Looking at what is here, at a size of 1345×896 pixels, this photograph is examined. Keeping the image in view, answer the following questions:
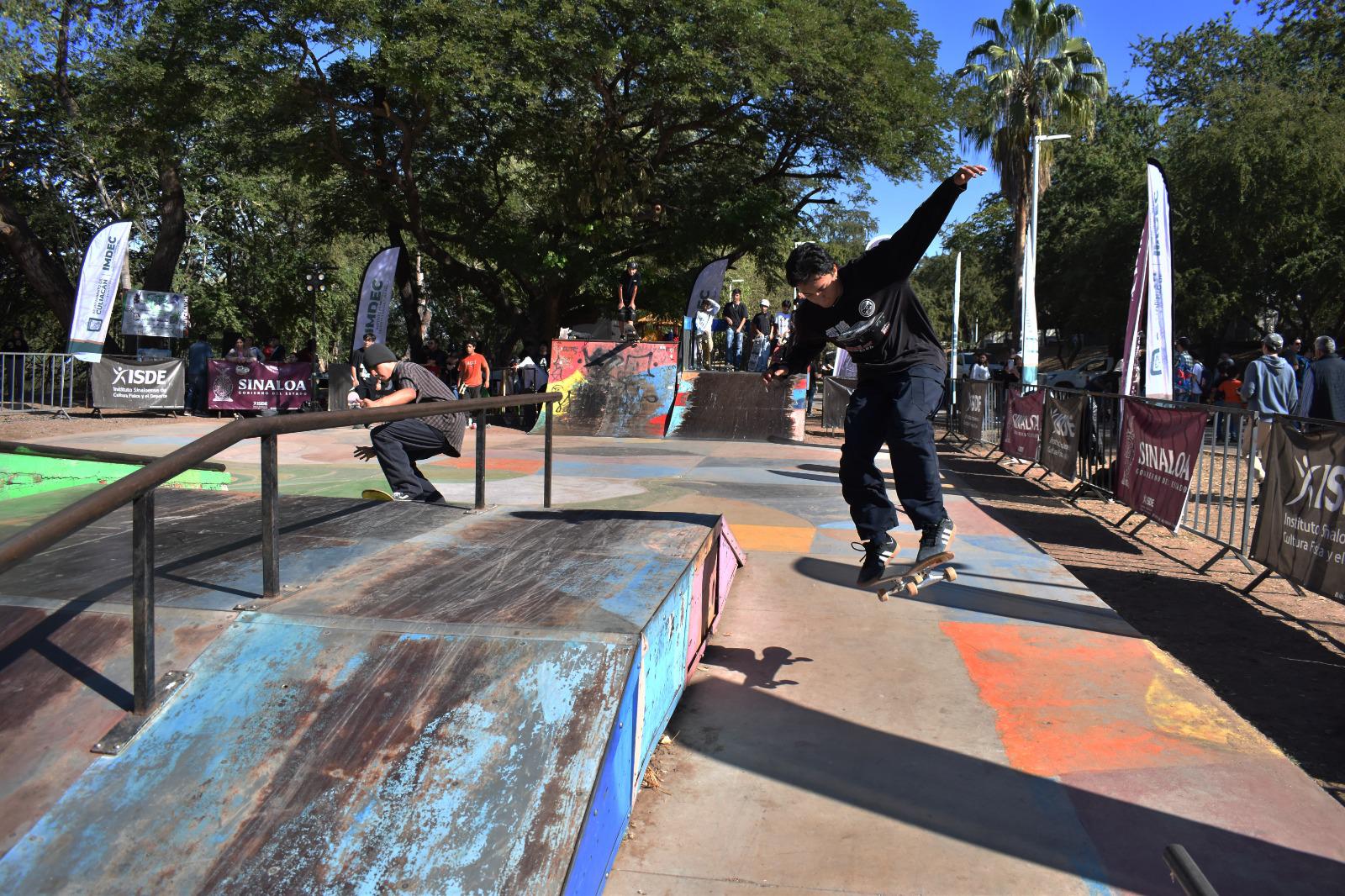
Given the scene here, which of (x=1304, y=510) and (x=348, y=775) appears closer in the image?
(x=348, y=775)

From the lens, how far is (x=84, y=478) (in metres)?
7.69

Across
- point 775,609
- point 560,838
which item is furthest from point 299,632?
point 775,609

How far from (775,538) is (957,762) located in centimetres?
407

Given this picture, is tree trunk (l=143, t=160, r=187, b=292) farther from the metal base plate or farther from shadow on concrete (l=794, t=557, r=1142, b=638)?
the metal base plate

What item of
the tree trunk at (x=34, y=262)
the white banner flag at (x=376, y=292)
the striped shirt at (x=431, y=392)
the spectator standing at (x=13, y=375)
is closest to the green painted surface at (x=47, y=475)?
the striped shirt at (x=431, y=392)

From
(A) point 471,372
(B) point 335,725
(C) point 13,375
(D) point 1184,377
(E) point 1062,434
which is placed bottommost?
(B) point 335,725

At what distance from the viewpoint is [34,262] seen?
25.5 metres

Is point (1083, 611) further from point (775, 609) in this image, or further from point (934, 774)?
point (934, 774)

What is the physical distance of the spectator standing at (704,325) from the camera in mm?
19359

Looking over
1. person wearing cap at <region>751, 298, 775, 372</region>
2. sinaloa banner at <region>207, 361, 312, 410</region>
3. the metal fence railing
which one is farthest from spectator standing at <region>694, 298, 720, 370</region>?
sinaloa banner at <region>207, 361, 312, 410</region>

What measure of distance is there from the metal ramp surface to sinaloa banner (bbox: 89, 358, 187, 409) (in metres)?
17.0

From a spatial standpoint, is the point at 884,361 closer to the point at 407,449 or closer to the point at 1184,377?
the point at 407,449

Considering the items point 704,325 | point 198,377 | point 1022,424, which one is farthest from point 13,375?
point 1022,424

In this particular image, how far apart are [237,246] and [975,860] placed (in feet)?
126
